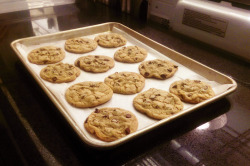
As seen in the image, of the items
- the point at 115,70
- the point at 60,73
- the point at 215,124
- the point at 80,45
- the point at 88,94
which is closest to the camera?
the point at 215,124

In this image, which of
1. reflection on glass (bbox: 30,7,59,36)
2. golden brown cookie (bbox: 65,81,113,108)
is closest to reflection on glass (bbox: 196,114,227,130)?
golden brown cookie (bbox: 65,81,113,108)

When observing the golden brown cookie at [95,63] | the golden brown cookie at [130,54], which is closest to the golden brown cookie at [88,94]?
the golden brown cookie at [95,63]

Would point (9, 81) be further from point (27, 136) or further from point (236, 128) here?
point (236, 128)

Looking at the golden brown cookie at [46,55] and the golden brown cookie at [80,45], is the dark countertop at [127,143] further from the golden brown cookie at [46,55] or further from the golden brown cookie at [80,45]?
the golden brown cookie at [80,45]

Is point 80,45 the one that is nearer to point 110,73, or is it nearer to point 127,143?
point 110,73

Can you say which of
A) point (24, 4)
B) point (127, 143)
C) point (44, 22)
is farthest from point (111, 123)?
point (24, 4)

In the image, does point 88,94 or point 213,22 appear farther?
point 213,22
